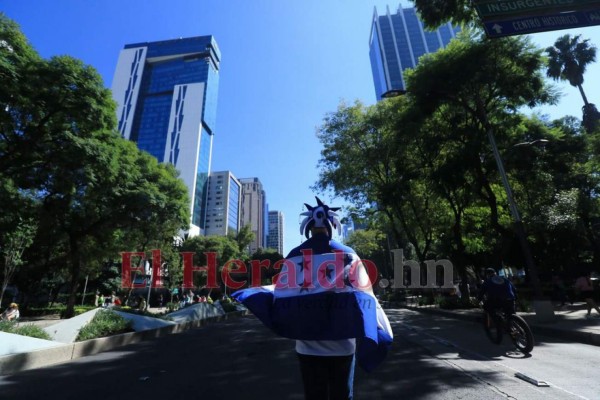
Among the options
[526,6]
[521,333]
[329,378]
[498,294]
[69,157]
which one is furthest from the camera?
[69,157]

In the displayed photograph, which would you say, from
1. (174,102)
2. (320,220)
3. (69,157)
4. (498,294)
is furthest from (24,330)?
(174,102)

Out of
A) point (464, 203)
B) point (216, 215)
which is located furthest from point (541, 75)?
point (216, 215)

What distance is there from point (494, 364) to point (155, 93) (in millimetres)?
126201

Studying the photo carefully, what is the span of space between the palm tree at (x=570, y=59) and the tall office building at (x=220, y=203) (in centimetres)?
10382

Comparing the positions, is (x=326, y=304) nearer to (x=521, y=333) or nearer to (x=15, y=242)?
(x=521, y=333)

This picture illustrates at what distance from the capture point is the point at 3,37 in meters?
12.2

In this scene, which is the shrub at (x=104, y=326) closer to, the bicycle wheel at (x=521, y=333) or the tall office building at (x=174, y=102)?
the bicycle wheel at (x=521, y=333)

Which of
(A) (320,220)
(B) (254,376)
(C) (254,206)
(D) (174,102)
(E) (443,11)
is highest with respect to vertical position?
(D) (174,102)

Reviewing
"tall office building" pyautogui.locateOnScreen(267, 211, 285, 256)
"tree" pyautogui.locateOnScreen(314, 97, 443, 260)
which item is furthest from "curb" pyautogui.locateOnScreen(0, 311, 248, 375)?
"tall office building" pyautogui.locateOnScreen(267, 211, 285, 256)

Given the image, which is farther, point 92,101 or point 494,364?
point 92,101

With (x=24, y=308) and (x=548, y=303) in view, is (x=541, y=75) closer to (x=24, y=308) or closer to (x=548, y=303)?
(x=548, y=303)

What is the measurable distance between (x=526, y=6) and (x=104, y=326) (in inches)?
483

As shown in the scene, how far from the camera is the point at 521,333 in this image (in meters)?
7.46

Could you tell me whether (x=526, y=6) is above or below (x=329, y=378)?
above
